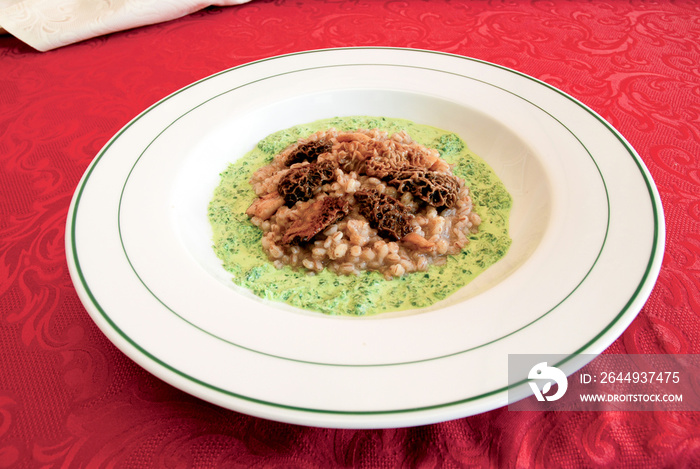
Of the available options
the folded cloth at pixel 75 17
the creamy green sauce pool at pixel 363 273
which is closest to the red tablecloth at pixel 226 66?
the folded cloth at pixel 75 17

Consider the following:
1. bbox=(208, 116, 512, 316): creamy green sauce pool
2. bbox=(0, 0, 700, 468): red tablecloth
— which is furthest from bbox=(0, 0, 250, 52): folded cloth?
bbox=(208, 116, 512, 316): creamy green sauce pool

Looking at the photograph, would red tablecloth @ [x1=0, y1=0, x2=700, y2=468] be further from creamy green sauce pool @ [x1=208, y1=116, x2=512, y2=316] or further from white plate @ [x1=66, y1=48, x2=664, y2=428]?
creamy green sauce pool @ [x1=208, y1=116, x2=512, y2=316]

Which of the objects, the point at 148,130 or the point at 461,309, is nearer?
the point at 461,309

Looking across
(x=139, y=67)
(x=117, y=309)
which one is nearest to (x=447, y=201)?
(x=117, y=309)

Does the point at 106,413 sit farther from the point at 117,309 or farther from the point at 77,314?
the point at 77,314

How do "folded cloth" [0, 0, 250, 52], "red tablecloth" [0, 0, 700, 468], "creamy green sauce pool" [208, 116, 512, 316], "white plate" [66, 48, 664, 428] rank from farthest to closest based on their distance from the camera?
"folded cloth" [0, 0, 250, 52] → "creamy green sauce pool" [208, 116, 512, 316] → "red tablecloth" [0, 0, 700, 468] → "white plate" [66, 48, 664, 428]
